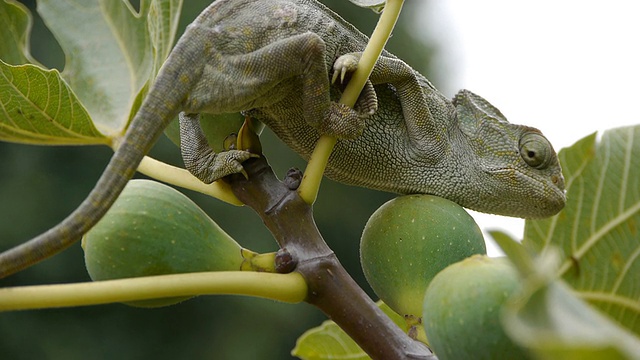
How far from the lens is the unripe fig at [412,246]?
3.33 ft

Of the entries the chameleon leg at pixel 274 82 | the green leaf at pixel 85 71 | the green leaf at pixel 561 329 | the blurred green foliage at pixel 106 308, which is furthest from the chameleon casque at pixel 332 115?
the blurred green foliage at pixel 106 308

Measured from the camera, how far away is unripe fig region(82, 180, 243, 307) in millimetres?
1026

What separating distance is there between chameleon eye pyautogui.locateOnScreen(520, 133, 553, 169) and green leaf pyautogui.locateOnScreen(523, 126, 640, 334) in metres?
0.35

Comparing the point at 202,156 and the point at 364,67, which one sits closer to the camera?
the point at 364,67

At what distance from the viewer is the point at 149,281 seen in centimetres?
84

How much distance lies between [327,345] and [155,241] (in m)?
0.31

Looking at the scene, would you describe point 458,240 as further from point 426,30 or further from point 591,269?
point 426,30

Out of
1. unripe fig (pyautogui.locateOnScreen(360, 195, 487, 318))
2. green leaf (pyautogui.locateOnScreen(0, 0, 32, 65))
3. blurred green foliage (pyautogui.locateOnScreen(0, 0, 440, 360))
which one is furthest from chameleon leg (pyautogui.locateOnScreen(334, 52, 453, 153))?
blurred green foliage (pyautogui.locateOnScreen(0, 0, 440, 360))

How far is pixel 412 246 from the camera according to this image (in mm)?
1018

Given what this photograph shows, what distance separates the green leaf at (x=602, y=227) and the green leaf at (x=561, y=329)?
0.49 m

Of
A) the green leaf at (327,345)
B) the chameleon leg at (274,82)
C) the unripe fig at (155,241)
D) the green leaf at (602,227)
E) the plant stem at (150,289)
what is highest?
the green leaf at (602,227)

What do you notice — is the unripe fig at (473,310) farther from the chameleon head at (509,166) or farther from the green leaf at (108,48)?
the green leaf at (108,48)

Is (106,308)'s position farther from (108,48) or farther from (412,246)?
(412,246)

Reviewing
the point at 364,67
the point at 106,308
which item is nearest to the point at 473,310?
the point at 364,67
